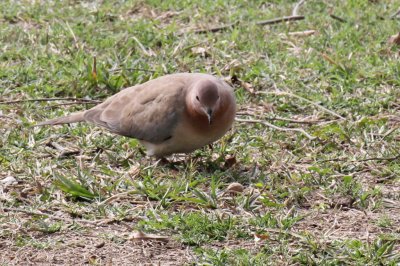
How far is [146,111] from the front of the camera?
21.0 feet

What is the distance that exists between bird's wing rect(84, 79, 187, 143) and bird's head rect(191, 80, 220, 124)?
213 millimetres

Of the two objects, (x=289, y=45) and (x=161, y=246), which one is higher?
(x=161, y=246)

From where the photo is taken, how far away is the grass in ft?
16.9

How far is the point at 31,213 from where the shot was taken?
18.0ft

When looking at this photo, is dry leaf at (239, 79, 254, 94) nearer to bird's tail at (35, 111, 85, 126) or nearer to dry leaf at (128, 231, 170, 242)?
bird's tail at (35, 111, 85, 126)

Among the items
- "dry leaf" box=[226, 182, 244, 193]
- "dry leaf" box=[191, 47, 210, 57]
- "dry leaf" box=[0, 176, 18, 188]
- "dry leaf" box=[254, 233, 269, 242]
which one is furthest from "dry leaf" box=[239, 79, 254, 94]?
"dry leaf" box=[254, 233, 269, 242]

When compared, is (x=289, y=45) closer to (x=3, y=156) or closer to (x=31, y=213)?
(x=3, y=156)

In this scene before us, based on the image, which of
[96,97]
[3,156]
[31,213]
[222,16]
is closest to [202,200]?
[31,213]

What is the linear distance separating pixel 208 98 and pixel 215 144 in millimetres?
803

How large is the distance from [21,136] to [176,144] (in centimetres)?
117

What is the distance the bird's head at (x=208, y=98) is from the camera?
5.93 m

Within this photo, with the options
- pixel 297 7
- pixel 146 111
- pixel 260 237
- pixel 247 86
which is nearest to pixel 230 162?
pixel 146 111

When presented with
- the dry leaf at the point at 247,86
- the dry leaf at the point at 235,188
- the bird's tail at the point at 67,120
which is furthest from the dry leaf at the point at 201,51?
the dry leaf at the point at 235,188

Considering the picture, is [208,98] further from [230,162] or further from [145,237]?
[145,237]
